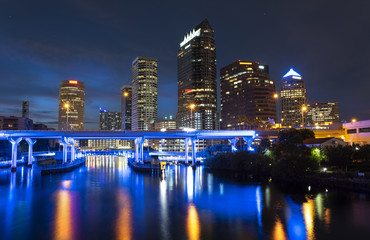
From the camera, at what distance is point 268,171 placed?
73938 millimetres

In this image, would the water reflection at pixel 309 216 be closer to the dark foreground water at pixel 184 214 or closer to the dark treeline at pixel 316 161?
the dark foreground water at pixel 184 214

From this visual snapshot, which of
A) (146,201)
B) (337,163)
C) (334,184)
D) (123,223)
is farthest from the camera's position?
(337,163)

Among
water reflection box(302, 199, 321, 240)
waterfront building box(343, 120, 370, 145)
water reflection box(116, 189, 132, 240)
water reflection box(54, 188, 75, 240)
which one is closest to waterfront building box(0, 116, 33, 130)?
water reflection box(54, 188, 75, 240)

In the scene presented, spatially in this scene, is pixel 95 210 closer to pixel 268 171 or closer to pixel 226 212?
pixel 226 212

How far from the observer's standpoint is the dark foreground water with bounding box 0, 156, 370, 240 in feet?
91.5

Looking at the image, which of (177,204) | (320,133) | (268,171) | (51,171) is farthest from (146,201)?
A: (320,133)

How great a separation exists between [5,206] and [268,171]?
196 ft

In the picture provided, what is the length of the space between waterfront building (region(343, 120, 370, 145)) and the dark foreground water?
174 ft

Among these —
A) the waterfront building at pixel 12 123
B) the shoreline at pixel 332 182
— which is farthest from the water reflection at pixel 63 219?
the waterfront building at pixel 12 123

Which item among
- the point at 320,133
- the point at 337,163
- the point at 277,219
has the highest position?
the point at 320,133

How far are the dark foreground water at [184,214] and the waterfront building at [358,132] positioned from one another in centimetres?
5314

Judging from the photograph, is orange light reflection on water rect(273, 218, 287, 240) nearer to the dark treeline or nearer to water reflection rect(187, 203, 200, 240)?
water reflection rect(187, 203, 200, 240)

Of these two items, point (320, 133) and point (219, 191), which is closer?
point (219, 191)

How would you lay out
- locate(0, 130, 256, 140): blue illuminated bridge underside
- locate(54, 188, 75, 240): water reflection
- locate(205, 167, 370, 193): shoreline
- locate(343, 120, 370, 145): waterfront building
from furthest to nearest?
locate(343, 120, 370, 145): waterfront building < locate(0, 130, 256, 140): blue illuminated bridge underside < locate(205, 167, 370, 193): shoreline < locate(54, 188, 75, 240): water reflection
